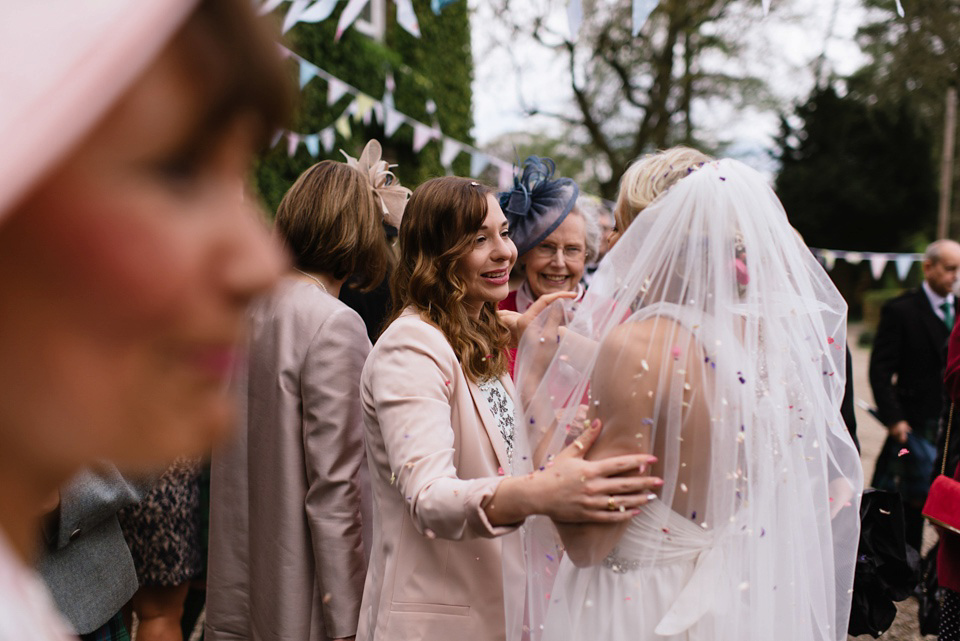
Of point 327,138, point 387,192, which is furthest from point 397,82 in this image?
point 387,192

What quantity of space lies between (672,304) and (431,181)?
35.7 inches

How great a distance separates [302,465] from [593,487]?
4.11 feet

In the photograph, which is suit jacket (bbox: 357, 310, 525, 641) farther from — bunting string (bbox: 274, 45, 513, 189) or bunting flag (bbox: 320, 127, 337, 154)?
bunting flag (bbox: 320, 127, 337, 154)

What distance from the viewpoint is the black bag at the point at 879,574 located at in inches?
95.3

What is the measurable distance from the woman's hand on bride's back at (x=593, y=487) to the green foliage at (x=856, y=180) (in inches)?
1095

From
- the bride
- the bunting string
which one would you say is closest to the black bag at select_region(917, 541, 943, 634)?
the bride

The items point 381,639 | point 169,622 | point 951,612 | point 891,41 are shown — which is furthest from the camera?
point 891,41

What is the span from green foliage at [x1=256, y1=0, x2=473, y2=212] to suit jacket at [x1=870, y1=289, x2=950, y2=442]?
16.6ft

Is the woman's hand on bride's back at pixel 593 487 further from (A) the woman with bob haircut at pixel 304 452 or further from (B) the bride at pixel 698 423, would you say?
(A) the woman with bob haircut at pixel 304 452

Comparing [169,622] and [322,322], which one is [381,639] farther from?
[169,622]

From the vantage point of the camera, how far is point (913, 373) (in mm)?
5828


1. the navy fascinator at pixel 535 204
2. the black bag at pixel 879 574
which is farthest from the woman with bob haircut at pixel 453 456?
the black bag at pixel 879 574

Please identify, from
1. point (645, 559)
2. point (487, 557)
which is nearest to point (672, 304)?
point (645, 559)

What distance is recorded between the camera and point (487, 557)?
209cm
